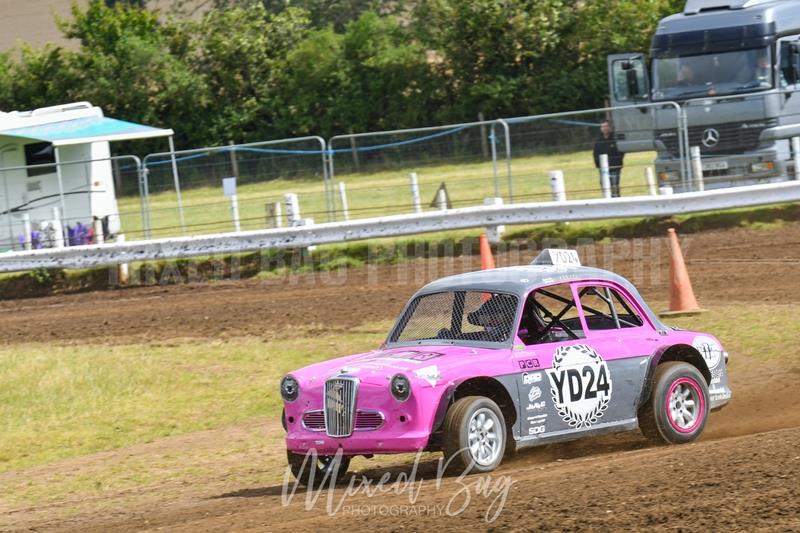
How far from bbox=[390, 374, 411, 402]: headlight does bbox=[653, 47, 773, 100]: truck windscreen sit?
14.8 metres

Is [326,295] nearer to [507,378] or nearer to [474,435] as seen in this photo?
[507,378]

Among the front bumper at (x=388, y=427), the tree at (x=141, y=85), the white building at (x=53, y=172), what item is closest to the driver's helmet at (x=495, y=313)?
the front bumper at (x=388, y=427)

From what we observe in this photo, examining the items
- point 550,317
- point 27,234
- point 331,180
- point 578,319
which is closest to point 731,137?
point 331,180

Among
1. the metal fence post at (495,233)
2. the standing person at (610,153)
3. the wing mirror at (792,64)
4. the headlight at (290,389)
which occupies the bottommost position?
the headlight at (290,389)

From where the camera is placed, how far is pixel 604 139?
69.0 feet

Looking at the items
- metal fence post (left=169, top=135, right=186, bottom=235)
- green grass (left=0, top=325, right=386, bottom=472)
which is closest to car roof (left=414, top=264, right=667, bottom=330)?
green grass (left=0, top=325, right=386, bottom=472)

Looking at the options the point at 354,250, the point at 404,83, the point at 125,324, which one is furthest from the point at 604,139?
the point at 404,83

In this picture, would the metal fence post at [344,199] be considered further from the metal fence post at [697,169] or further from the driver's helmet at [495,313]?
the driver's helmet at [495,313]

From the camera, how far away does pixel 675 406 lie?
9211mm

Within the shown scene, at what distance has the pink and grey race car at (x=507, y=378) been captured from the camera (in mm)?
8094

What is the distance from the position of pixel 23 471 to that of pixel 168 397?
7.55 ft

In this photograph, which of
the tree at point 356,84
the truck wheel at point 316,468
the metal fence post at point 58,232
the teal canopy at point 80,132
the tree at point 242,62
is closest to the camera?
the truck wheel at point 316,468

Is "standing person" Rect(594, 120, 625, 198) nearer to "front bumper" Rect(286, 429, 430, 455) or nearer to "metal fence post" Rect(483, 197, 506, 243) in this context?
"metal fence post" Rect(483, 197, 506, 243)

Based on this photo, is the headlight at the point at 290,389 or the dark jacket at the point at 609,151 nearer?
the headlight at the point at 290,389
